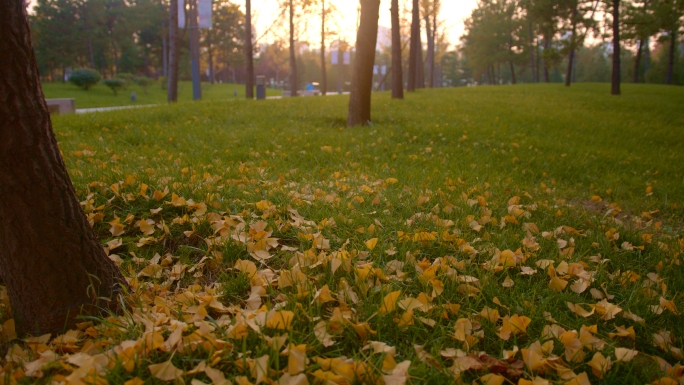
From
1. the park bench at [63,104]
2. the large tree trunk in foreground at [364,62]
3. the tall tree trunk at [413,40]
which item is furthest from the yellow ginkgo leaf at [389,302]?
the tall tree trunk at [413,40]

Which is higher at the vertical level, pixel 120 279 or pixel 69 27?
pixel 69 27

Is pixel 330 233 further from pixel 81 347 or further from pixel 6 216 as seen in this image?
pixel 6 216

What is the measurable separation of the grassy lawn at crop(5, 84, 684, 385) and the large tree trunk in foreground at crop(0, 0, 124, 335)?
6.6 inches

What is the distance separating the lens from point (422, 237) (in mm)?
2697

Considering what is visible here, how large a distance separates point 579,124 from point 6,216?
9.77 metres

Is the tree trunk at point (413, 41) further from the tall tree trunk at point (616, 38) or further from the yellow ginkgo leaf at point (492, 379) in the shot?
the yellow ginkgo leaf at point (492, 379)

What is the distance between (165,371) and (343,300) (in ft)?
2.59

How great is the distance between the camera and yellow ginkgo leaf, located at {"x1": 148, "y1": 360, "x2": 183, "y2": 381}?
1439mm

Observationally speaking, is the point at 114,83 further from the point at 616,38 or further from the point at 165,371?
the point at 165,371

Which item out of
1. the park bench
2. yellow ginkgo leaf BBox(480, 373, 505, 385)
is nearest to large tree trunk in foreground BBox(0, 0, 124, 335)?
yellow ginkgo leaf BBox(480, 373, 505, 385)

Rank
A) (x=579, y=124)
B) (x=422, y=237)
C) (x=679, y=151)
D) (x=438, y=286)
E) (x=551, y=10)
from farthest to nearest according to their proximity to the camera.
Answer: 1. (x=551, y=10)
2. (x=579, y=124)
3. (x=679, y=151)
4. (x=422, y=237)
5. (x=438, y=286)

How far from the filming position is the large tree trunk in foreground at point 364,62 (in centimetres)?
783

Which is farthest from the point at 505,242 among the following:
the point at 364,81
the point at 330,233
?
the point at 364,81

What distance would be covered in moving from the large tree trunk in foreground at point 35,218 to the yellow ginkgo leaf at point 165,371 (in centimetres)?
65
